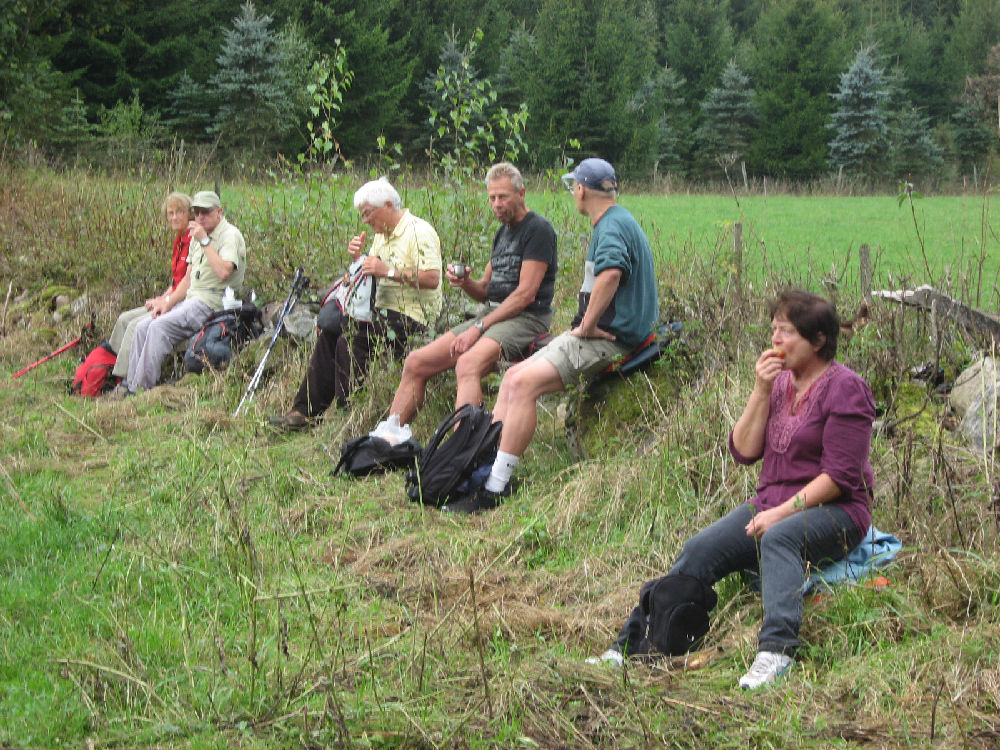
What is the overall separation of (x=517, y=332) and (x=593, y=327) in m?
0.72

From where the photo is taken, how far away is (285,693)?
9.89 feet

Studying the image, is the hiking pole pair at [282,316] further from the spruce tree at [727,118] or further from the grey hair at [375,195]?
the spruce tree at [727,118]

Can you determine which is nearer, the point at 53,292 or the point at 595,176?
the point at 595,176

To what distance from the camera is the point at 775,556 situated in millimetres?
3385

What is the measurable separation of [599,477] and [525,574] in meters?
0.77

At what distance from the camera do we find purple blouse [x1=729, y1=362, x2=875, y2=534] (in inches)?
136

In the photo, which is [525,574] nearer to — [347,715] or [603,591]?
[603,591]

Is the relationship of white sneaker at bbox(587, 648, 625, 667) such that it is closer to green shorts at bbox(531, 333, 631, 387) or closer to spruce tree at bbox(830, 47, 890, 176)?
green shorts at bbox(531, 333, 631, 387)

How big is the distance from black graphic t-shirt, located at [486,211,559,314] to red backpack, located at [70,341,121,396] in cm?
370

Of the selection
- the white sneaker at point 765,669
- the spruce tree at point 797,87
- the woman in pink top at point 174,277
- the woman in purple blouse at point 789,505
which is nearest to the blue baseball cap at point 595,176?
the woman in purple blouse at point 789,505

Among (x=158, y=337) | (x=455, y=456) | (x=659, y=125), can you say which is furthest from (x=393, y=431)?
(x=659, y=125)

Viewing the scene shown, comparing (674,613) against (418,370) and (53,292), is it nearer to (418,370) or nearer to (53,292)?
(418,370)

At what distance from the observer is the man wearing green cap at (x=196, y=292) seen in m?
8.10

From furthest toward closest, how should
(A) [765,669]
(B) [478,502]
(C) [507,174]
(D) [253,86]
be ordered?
Answer: (D) [253,86]
(C) [507,174]
(B) [478,502]
(A) [765,669]
